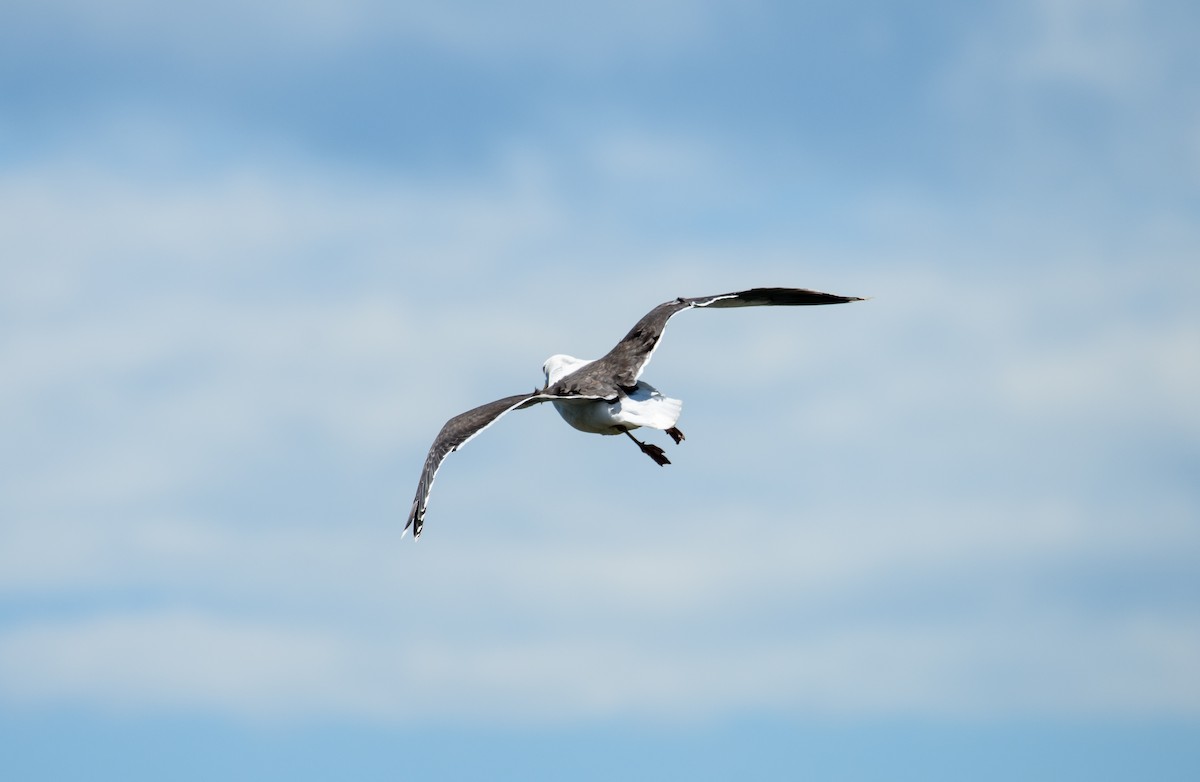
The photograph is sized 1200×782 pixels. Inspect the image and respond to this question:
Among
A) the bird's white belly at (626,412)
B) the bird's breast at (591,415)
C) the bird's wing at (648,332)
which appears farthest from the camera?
the bird's wing at (648,332)

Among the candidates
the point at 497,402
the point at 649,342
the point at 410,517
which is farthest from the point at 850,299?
A: the point at 410,517

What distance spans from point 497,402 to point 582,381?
1913 mm


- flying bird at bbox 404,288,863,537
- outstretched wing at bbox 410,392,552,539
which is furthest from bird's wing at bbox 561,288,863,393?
outstretched wing at bbox 410,392,552,539

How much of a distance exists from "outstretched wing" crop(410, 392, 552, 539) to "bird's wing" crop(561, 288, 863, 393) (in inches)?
61.3

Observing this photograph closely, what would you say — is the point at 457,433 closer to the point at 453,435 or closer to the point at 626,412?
the point at 453,435

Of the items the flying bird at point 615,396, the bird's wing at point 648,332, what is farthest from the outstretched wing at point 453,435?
the bird's wing at point 648,332

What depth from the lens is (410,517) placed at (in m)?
30.5

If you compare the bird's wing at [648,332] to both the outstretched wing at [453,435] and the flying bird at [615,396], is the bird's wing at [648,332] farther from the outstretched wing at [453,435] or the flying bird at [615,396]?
the outstretched wing at [453,435]

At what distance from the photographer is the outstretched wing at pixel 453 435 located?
1206 inches

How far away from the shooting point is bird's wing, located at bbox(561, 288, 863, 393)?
3419 cm

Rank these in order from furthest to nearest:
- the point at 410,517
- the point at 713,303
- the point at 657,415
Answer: the point at 713,303 < the point at 657,415 < the point at 410,517

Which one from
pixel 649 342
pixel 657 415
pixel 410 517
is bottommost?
pixel 410 517

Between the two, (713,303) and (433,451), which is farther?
(713,303)

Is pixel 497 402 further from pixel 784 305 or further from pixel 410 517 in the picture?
pixel 784 305
